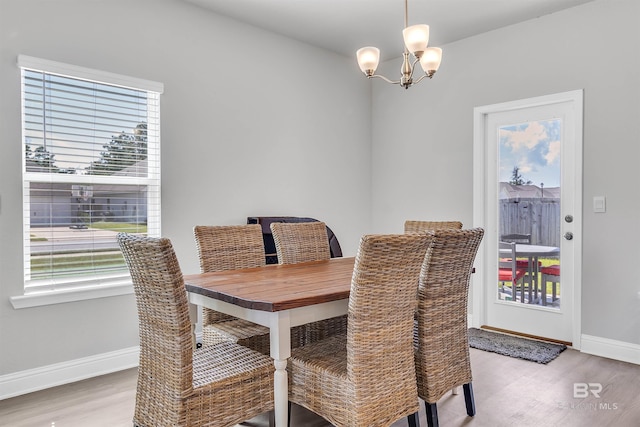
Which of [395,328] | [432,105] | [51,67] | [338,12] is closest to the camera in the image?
[395,328]

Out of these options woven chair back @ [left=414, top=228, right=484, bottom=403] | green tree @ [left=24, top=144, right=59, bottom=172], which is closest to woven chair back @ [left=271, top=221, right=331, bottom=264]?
woven chair back @ [left=414, top=228, right=484, bottom=403]

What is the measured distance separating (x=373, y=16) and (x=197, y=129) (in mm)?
1740

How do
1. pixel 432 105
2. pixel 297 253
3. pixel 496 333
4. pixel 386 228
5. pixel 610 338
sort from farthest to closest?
1. pixel 386 228
2. pixel 432 105
3. pixel 496 333
4. pixel 610 338
5. pixel 297 253

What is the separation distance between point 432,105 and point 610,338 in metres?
2.53

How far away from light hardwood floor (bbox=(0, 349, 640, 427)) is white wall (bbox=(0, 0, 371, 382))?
30 centimetres

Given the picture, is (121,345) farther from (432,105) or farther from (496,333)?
(432,105)

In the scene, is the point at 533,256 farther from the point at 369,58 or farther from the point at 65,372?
the point at 65,372

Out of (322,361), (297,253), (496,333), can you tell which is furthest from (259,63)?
(496,333)

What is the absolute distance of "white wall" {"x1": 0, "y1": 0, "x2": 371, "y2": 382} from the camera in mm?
2643

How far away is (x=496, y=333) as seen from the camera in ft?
12.6

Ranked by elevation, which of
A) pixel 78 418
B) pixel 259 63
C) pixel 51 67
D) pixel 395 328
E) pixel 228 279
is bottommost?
pixel 78 418

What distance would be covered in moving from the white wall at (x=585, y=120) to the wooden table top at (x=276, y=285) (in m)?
2.08

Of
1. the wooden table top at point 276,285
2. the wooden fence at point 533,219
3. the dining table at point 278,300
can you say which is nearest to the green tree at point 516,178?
→ the wooden fence at point 533,219

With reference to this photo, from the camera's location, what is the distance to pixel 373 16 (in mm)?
3676
